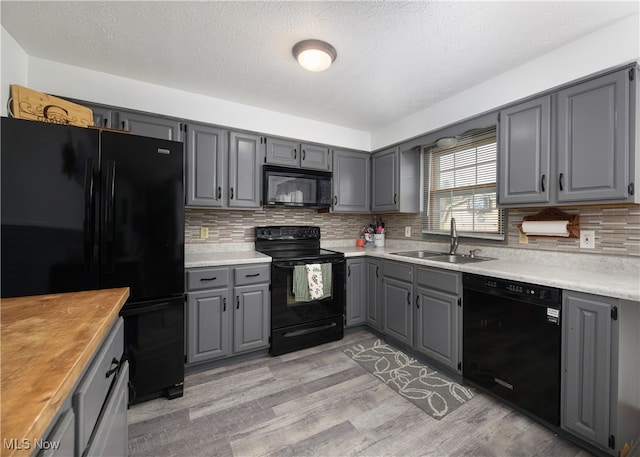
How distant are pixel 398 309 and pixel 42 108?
122 inches

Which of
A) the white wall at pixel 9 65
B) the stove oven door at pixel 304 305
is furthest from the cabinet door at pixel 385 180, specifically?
the white wall at pixel 9 65

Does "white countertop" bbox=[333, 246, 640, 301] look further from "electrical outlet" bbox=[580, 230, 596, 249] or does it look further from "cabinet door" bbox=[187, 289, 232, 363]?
"cabinet door" bbox=[187, 289, 232, 363]

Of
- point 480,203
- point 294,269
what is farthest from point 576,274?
point 294,269

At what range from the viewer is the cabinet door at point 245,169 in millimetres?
2604

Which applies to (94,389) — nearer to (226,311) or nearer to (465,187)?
(226,311)

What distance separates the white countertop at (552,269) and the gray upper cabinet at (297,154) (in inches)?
42.0

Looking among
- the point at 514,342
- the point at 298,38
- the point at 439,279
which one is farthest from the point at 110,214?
the point at 514,342

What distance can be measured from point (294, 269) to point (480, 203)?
1912mm

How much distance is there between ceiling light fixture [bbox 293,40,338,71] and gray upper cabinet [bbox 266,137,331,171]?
1.02 m

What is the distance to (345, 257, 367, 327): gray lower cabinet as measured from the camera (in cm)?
294

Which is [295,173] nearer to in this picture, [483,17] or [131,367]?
[483,17]

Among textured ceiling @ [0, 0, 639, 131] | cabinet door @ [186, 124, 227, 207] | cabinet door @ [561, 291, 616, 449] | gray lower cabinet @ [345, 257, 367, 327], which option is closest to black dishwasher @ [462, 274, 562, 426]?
cabinet door @ [561, 291, 616, 449]

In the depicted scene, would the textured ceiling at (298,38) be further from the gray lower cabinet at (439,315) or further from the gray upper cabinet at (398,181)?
the gray lower cabinet at (439,315)

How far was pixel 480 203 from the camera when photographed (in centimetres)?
263
